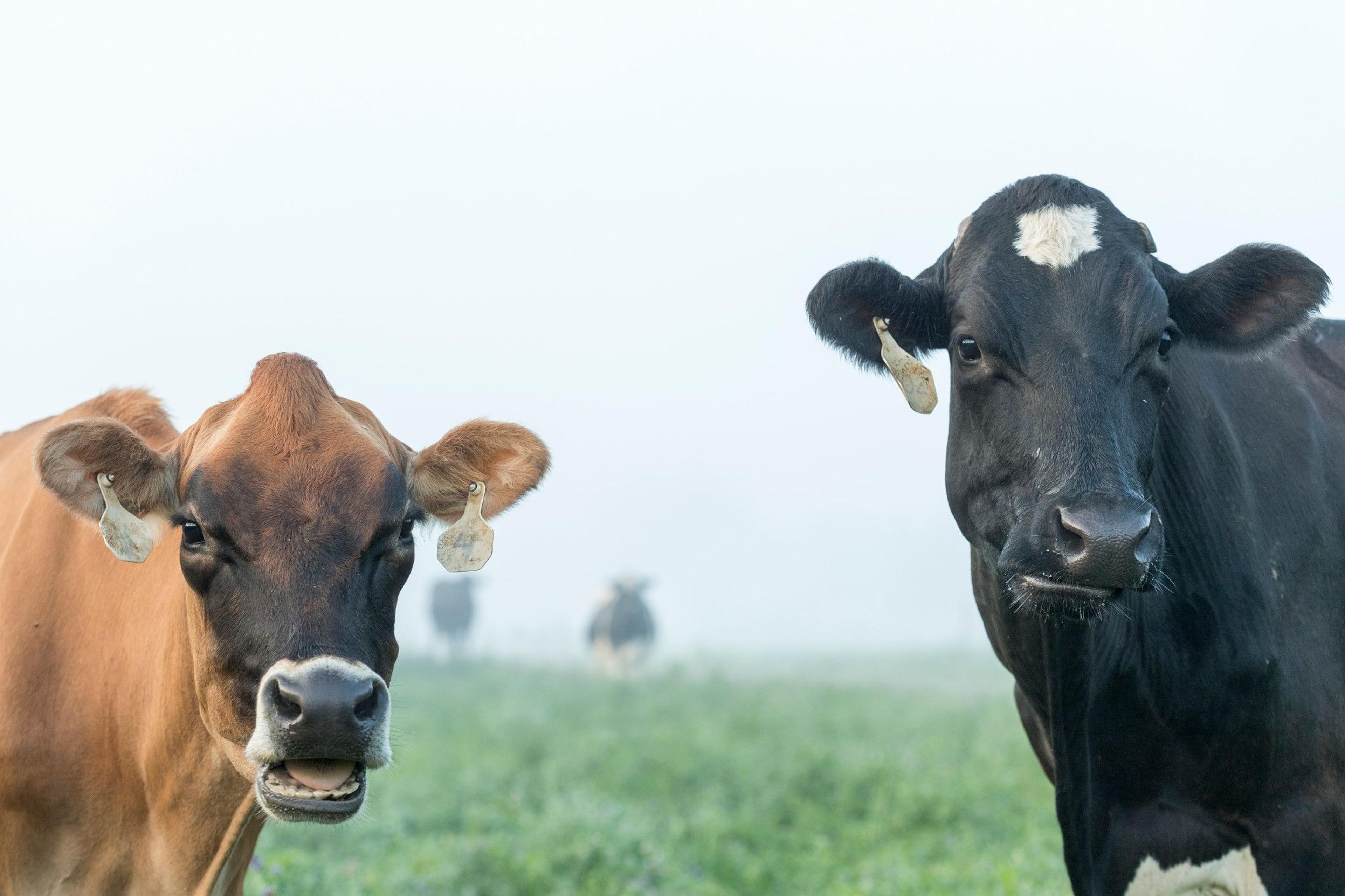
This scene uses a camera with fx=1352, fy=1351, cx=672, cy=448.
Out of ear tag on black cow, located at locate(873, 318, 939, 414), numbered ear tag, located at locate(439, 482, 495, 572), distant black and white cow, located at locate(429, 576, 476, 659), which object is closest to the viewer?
numbered ear tag, located at locate(439, 482, 495, 572)

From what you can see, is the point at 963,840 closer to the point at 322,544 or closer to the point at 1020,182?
the point at 1020,182

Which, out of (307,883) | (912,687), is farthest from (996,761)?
(912,687)

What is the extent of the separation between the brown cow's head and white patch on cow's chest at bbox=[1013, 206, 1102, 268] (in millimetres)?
2353

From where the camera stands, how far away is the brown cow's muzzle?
396 cm

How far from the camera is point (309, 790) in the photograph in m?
4.11

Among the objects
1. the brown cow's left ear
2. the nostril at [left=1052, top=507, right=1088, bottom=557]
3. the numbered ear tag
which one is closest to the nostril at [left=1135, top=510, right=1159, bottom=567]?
the nostril at [left=1052, top=507, right=1088, bottom=557]

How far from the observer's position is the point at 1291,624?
5180 mm

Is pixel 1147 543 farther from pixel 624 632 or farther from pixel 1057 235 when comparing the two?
pixel 624 632

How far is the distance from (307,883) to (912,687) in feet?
112

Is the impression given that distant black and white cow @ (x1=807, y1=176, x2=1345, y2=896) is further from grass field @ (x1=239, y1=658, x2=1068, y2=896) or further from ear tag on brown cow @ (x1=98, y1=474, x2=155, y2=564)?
ear tag on brown cow @ (x1=98, y1=474, x2=155, y2=564)

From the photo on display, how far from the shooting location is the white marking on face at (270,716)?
4004 millimetres

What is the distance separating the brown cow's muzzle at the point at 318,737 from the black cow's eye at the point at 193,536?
562 mm

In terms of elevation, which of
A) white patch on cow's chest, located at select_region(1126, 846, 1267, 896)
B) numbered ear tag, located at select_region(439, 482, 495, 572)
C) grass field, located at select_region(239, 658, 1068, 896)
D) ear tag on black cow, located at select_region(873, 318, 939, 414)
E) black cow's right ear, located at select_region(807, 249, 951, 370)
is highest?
black cow's right ear, located at select_region(807, 249, 951, 370)

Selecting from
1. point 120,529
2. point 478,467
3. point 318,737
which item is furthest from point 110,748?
point 478,467
